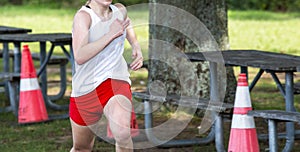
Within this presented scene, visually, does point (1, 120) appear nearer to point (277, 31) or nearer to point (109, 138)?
point (109, 138)

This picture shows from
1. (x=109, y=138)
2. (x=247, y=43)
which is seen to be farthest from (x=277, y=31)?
(x=109, y=138)

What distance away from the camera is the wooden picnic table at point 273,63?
6305mm

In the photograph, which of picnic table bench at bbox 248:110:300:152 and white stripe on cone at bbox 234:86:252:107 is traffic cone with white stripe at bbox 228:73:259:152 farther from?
picnic table bench at bbox 248:110:300:152

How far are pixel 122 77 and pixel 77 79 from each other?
0.27m

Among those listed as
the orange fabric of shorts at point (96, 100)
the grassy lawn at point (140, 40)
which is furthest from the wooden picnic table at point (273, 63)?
the orange fabric of shorts at point (96, 100)

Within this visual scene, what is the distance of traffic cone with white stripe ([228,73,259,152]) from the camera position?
6277 mm

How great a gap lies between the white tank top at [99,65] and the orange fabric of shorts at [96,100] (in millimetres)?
29

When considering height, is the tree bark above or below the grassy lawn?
above

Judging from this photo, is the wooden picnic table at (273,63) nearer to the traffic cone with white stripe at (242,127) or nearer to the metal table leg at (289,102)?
the metal table leg at (289,102)

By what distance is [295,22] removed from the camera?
70.8 ft

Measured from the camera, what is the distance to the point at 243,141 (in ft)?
20.6

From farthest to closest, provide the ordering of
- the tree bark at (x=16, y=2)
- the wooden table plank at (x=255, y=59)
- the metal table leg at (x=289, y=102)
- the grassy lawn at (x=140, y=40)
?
the tree bark at (x=16, y=2) < the grassy lawn at (x=140, y=40) < the metal table leg at (x=289, y=102) < the wooden table plank at (x=255, y=59)

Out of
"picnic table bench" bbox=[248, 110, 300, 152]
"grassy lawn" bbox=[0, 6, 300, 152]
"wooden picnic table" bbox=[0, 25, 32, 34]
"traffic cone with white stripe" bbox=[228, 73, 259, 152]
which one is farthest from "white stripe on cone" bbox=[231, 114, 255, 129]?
"wooden picnic table" bbox=[0, 25, 32, 34]

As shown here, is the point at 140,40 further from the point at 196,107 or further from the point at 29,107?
the point at 29,107
